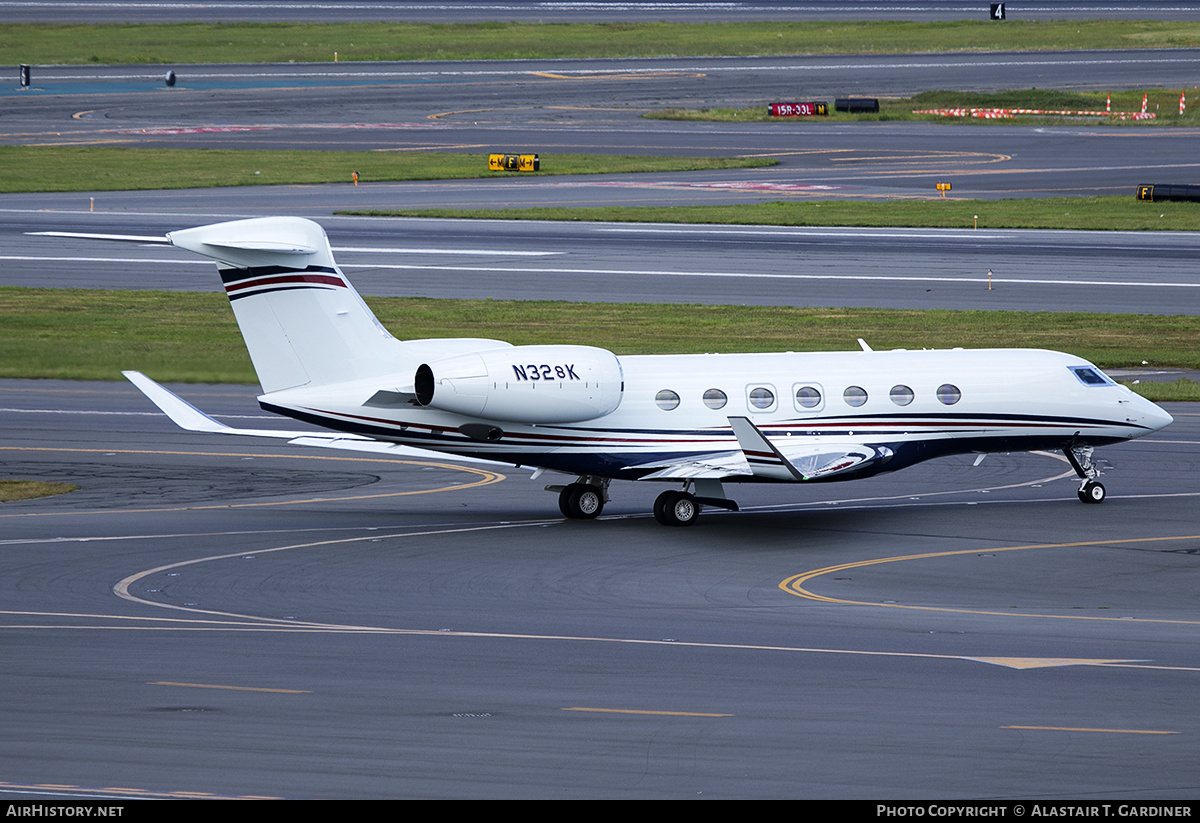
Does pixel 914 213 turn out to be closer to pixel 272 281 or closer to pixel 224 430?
pixel 224 430

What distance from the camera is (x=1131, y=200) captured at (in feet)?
238

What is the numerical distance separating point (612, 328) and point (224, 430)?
21661 millimetres

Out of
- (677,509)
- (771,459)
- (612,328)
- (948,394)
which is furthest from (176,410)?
(612,328)

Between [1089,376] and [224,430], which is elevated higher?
[1089,376]

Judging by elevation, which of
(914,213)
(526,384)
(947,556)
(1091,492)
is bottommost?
(947,556)

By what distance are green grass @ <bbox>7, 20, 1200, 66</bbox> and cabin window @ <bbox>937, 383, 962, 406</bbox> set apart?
10433 cm

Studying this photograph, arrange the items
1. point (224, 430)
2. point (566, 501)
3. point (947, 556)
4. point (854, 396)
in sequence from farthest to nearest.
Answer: point (566, 501)
point (854, 396)
point (224, 430)
point (947, 556)

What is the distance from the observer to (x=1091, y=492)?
101 ft

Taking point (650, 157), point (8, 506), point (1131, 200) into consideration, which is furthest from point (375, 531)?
point (650, 157)

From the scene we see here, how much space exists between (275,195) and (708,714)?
60966 millimetres

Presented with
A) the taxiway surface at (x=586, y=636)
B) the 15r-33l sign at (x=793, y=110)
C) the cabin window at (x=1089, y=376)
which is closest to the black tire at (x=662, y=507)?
the taxiway surface at (x=586, y=636)

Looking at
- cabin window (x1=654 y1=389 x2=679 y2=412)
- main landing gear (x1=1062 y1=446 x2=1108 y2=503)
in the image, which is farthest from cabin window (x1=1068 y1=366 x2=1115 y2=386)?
cabin window (x1=654 y1=389 x2=679 y2=412)

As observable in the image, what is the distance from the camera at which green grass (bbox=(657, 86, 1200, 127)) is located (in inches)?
3932

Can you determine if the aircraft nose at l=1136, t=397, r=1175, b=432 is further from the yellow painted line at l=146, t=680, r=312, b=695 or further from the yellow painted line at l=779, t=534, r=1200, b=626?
the yellow painted line at l=146, t=680, r=312, b=695
